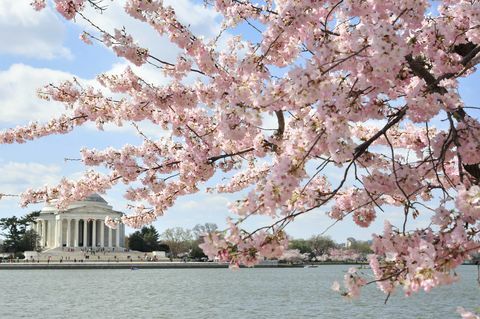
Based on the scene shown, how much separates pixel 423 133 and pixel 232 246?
387 cm

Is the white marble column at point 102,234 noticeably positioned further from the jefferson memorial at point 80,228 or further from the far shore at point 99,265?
the far shore at point 99,265

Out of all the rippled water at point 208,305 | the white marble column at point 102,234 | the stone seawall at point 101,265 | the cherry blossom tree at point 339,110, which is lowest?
the rippled water at point 208,305

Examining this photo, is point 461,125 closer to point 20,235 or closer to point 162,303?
point 162,303

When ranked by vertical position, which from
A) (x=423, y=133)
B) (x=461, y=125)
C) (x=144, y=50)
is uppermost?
(x=144, y=50)

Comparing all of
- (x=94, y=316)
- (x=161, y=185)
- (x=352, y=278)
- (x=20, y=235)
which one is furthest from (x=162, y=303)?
(x=20, y=235)

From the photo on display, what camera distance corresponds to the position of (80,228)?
11969 centimetres

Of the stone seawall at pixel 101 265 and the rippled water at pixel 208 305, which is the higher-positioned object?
the stone seawall at pixel 101 265

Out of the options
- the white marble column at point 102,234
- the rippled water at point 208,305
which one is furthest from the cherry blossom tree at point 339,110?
the white marble column at point 102,234

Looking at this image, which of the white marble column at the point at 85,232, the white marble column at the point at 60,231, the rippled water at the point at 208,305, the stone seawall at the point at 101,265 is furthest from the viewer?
the white marble column at the point at 85,232

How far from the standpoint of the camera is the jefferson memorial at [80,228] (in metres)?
115

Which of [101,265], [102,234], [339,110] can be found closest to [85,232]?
[102,234]

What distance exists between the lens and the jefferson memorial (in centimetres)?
A: 11481

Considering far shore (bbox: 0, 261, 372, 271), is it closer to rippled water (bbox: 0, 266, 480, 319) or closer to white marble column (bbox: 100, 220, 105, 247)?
white marble column (bbox: 100, 220, 105, 247)

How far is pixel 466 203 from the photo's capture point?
4.11m
